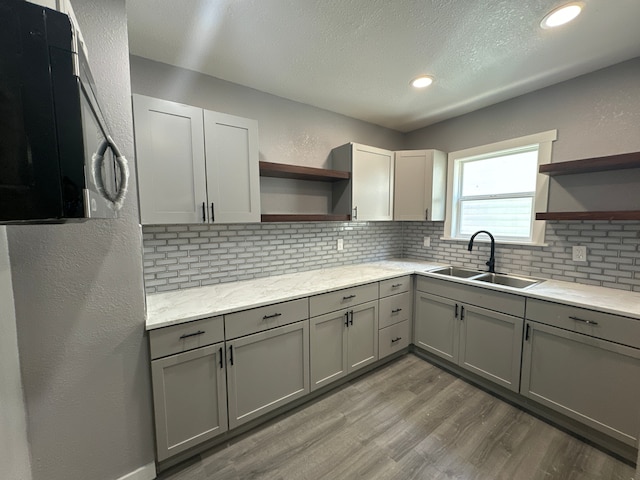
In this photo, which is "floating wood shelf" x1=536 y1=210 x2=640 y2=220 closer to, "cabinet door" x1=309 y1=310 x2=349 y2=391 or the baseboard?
"cabinet door" x1=309 y1=310 x2=349 y2=391

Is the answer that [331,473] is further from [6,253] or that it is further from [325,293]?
[6,253]

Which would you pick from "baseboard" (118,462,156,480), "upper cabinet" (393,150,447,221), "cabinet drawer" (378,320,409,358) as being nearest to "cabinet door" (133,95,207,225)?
"baseboard" (118,462,156,480)

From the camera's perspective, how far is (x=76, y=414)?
49.4 inches

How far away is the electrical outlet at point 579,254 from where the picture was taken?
209 centimetres

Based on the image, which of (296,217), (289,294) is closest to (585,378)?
(289,294)

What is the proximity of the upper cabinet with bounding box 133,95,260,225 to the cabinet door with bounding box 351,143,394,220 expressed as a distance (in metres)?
1.07

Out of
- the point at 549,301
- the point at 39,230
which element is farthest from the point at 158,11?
the point at 549,301

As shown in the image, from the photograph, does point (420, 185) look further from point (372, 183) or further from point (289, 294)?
point (289, 294)

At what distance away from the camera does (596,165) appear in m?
1.84

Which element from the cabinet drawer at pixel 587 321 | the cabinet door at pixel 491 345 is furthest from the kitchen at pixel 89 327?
the cabinet drawer at pixel 587 321

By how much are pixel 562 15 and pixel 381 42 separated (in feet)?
3.18

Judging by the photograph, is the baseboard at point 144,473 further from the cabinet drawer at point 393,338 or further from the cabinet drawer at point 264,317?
the cabinet drawer at point 393,338

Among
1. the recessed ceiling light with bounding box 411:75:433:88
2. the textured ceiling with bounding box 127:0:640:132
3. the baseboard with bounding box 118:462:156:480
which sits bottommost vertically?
the baseboard with bounding box 118:462:156:480

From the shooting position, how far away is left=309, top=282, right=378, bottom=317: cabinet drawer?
200 centimetres
